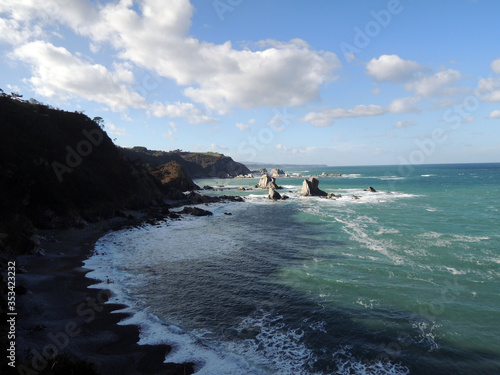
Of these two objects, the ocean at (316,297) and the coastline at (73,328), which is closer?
the coastline at (73,328)

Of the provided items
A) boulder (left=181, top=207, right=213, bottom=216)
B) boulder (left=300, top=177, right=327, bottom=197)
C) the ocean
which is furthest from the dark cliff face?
boulder (left=300, top=177, right=327, bottom=197)

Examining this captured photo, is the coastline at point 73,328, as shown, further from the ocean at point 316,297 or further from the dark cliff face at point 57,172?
the dark cliff face at point 57,172

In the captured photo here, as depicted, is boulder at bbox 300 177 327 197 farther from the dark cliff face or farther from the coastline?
the coastline

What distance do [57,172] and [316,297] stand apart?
137 feet

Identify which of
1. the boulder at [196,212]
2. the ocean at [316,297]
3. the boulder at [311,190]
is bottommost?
the ocean at [316,297]

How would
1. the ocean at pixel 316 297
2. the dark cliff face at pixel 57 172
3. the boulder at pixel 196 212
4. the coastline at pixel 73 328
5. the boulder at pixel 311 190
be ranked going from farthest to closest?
the boulder at pixel 311 190 → the boulder at pixel 196 212 → the dark cliff face at pixel 57 172 → the ocean at pixel 316 297 → the coastline at pixel 73 328

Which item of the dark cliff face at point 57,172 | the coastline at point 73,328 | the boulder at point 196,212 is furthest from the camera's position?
the boulder at point 196,212

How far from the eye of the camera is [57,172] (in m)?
40.2

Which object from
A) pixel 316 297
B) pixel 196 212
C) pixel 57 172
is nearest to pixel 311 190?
pixel 196 212

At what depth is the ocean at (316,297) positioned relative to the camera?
12312 mm

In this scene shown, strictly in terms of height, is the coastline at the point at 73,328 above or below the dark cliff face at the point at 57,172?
below

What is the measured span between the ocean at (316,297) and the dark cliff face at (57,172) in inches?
321

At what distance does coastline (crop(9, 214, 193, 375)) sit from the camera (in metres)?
11.2

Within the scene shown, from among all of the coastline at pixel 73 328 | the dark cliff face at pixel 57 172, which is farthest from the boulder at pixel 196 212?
the coastline at pixel 73 328
